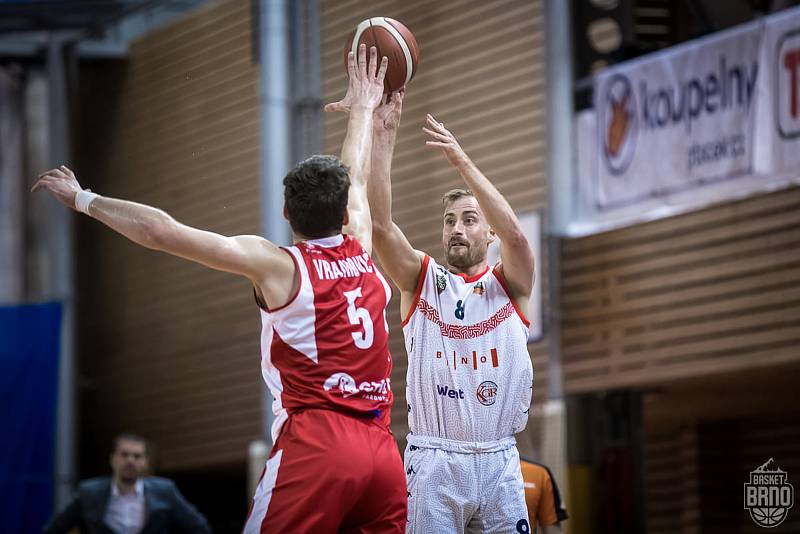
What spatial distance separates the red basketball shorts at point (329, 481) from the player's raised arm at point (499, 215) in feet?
4.92

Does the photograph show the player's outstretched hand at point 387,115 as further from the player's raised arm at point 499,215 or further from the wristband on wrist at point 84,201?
the wristband on wrist at point 84,201

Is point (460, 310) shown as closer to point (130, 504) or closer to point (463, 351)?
point (463, 351)

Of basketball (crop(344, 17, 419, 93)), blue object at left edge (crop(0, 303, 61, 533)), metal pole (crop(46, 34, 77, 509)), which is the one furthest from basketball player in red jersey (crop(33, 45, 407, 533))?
metal pole (crop(46, 34, 77, 509))

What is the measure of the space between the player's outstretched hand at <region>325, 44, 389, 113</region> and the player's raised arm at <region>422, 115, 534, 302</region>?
0.94 feet

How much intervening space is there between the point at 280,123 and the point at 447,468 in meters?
10.4

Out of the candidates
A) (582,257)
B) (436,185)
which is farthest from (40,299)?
(582,257)

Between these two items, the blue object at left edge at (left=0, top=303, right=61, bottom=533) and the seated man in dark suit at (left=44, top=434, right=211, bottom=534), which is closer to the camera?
the seated man in dark suit at (left=44, top=434, right=211, bottom=534)

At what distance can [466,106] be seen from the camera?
1489 cm

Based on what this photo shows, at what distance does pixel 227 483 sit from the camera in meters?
19.5

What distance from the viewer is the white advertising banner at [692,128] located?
11.8 metres

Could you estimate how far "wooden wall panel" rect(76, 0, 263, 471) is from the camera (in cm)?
1753

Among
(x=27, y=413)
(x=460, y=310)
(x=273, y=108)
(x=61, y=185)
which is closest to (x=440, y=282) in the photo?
(x=460, y=310)

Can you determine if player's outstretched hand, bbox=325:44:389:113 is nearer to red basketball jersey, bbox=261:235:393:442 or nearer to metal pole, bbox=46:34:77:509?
red basketball jersey, bbox=261:235:393:442

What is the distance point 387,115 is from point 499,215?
0.73 m
